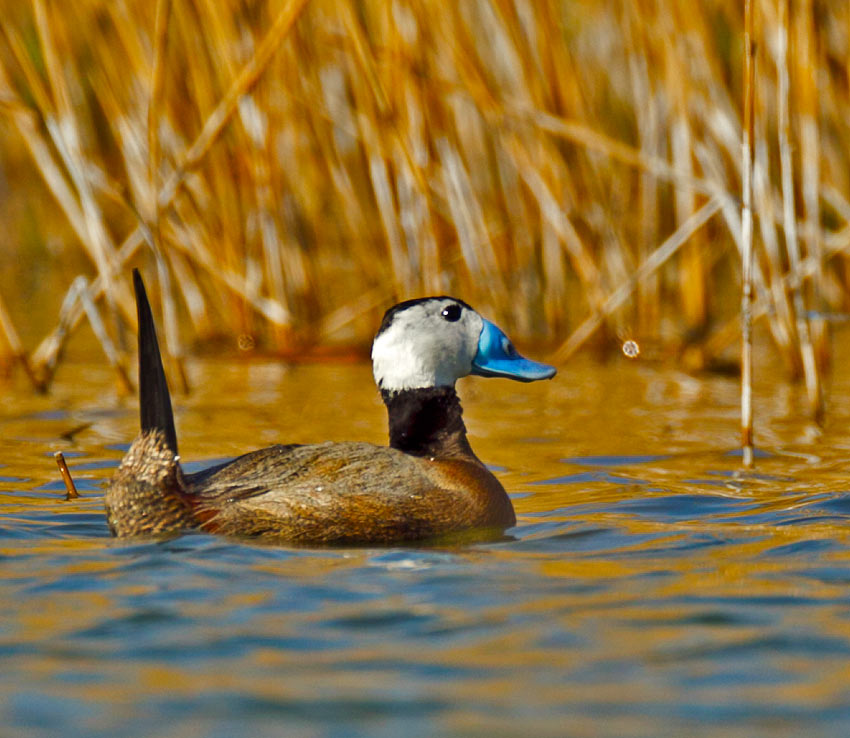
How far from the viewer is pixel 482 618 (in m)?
3.13

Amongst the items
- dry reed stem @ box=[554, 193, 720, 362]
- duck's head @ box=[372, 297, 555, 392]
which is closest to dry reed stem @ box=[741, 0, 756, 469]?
duck's head @ box=[372, 297, 555, 392]

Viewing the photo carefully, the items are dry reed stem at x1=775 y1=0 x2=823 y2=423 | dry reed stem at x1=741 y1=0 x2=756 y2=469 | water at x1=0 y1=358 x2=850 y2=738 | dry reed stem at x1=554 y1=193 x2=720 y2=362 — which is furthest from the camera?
dry reed stem at x1=554 y1=193 x2=720 y2=362

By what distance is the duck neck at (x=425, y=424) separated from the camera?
4562 millimetres

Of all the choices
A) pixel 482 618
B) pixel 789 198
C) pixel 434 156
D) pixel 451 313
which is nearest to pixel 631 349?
pixel 434 156

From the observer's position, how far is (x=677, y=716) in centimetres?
253

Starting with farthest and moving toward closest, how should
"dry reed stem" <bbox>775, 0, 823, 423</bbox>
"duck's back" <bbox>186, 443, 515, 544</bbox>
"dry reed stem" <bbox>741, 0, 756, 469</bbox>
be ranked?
"dry reed stem" <bbox>775, 0, 823, 423</bbox> → "dry reed stem" <bbox>741, 0, 756, 469</bbox> → "duck's back" <bbox>186, 443, 515, 544</bbox>

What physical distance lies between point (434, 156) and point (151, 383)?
340 cm

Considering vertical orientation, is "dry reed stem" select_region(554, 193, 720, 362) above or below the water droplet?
above

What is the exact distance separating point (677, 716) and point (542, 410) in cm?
430

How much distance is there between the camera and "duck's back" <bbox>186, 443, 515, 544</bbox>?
12.9 feet

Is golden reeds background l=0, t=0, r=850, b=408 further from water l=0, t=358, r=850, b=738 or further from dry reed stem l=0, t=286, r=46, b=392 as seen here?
water l=0, t=358, r=850, b=738

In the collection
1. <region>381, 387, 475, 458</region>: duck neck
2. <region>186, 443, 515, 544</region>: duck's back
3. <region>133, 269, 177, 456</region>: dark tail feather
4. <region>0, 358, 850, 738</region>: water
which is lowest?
<region>0, 358, 850, 738</region>: water

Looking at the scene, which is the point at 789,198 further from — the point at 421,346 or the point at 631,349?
the point at 631,349

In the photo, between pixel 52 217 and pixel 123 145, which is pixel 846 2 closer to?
pixel 123 145
